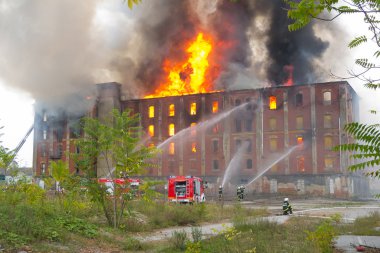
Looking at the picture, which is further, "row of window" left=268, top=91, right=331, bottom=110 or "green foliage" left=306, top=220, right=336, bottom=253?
"row of window" left=268, top=91, right=331, bottom=110

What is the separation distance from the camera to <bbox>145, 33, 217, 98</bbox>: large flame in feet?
212

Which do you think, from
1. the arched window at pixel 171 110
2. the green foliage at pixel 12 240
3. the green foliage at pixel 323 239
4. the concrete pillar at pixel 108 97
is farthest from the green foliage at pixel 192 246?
the concrete pillar at pixel 108 97

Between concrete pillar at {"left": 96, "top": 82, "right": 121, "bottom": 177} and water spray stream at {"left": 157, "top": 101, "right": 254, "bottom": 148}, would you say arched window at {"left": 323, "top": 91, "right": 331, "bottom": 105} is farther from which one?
concrete pillar at {"left": 96, "top": 82, "right": 121, "bottom": 177}

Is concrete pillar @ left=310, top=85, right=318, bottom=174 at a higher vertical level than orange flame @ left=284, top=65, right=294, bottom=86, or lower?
lower

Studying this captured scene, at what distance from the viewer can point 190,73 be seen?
66.1 meters

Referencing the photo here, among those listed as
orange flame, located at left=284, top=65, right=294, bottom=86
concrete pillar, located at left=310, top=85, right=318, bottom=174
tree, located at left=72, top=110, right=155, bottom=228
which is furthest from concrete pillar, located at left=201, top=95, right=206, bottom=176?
tree, located at left=72, top=110, right=155, bottom=228

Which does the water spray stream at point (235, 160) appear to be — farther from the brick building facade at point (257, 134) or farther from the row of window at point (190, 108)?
the row of window at point (190, 108)

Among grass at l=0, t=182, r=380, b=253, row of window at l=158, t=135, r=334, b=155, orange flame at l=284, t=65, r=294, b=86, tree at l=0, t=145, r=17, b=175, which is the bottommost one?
grass at l=0, t=182, r=380, b=253

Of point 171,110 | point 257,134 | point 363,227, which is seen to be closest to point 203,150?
point 257,134

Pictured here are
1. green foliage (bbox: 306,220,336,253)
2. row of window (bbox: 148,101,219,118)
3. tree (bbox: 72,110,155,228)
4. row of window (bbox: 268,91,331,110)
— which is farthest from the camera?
row of window (bbox: 148,101,219,118)

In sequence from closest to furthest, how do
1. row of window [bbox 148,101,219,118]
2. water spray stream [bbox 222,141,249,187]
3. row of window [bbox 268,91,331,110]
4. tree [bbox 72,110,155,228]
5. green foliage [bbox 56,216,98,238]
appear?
green foliage [bbox 56,216,98,238]
tree [bbox 72,110,155,228]
row of window [bbox 268,91,331,110]
water spray stream [bbox 222,141,249,187]
row of window [bbox 148,101,219,118]

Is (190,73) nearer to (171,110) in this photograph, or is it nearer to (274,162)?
(171,110)

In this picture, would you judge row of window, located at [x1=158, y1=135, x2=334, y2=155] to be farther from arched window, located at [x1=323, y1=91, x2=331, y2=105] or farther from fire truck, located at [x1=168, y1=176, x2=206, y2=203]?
fire truck, located at [x1=168, y1=176, x2=206, y2=203]

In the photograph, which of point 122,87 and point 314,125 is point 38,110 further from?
point 314,125
